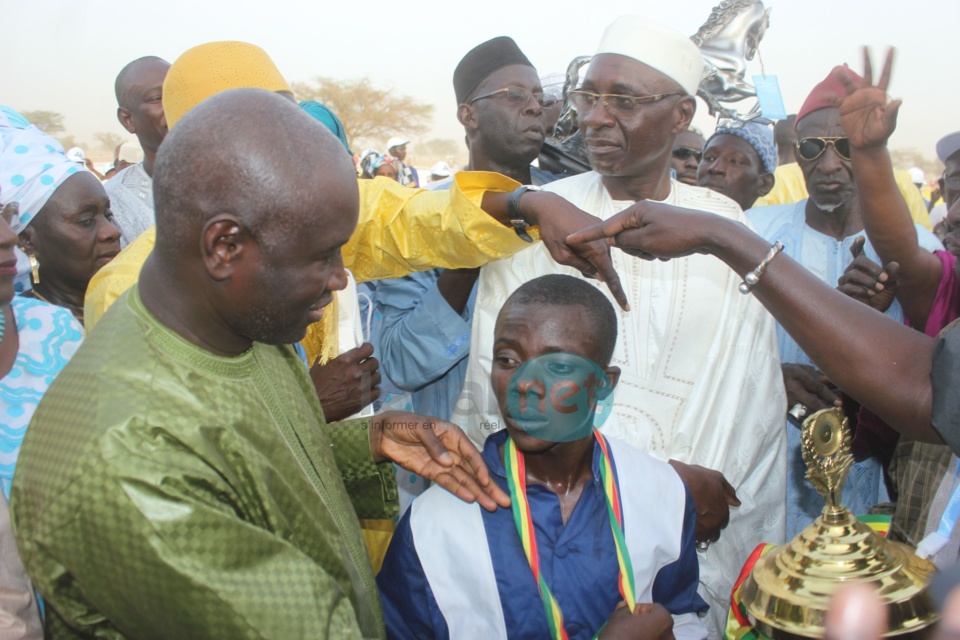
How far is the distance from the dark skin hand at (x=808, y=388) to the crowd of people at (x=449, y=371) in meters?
0.01

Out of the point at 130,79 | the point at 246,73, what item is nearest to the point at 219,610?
the point at 246,73

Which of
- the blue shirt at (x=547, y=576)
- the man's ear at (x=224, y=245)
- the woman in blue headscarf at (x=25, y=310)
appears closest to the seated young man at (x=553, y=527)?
the blue shirt at (x=547, y=576)

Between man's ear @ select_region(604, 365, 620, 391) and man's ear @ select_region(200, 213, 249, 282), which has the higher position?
man's ear @ select_region(200, 213, 249, 282)

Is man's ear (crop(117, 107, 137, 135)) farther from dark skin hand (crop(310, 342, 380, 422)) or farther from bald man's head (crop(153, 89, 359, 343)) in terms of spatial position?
bald man's head (crop(153, 89, 359, 343))

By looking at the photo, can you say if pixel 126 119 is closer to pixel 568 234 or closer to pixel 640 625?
pixel 568 234

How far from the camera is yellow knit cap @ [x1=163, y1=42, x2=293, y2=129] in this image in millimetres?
2555

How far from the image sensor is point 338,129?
312 centimetres

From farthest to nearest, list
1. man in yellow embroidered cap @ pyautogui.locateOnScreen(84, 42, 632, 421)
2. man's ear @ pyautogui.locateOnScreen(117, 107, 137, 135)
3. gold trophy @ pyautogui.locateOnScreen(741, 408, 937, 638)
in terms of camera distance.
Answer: man's ear @ pyautogui.locateOnScreen(117, 107, 137, 135), man in yellow embroidered cap @ pyautogui.locateOnScreen(84, 42, 632, 421), gold trophy @ pyautogui.locateOnScreen(741, 408, 937, 638)

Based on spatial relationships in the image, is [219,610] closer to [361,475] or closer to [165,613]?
[165,613]

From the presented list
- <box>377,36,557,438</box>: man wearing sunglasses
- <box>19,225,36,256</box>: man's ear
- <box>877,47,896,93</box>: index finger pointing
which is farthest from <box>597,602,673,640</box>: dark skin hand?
<box>19,225,36,256</box>: man's ear

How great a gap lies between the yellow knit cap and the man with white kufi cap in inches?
42.5

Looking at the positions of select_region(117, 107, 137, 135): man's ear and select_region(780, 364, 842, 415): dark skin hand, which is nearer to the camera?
select_region(780, 364, 842, 415): dark skin hand

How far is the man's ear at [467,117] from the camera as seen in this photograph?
420 centimetres

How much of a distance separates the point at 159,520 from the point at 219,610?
0.59 feet
